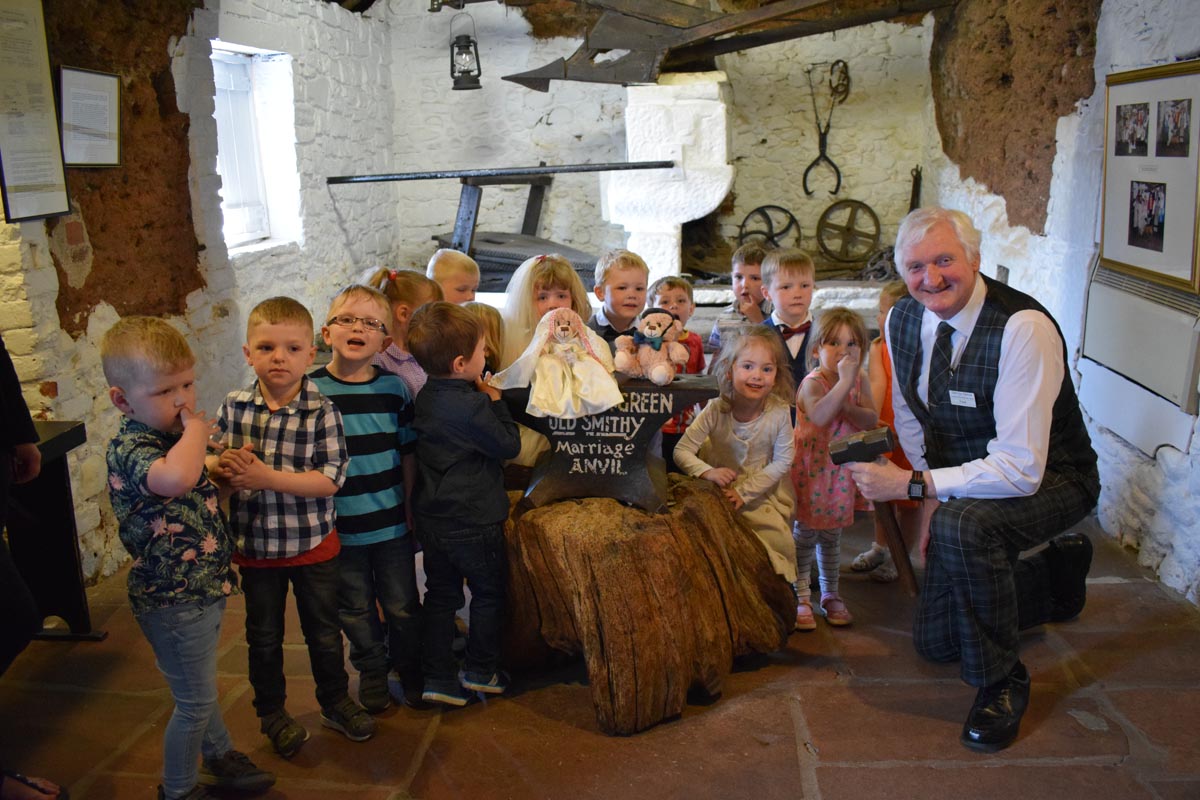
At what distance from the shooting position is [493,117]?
28.2 ft

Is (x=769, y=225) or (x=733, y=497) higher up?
(x=769, y=225)

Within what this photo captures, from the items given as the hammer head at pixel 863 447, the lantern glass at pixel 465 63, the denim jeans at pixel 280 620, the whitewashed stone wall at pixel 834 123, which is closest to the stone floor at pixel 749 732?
the denim jeans at pixel 280 620

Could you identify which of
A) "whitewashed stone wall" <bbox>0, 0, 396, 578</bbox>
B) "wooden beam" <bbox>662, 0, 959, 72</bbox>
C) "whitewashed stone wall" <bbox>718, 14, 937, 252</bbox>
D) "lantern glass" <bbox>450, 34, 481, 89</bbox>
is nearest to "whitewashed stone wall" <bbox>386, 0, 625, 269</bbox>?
"whitewashed stone wall" <bbox>0, 0, 396, 578</bbox>

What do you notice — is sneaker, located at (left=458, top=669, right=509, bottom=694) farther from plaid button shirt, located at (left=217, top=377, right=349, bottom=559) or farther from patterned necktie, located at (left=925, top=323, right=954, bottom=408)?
patterned necktie, located at (left=925, top=323, right=954, bottom=408)

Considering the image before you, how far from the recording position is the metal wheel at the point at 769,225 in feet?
28.0

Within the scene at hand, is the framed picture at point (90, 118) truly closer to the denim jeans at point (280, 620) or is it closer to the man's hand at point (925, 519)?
the denim jeans at point (280, 620)

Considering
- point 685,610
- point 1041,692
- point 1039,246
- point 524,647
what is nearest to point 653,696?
point 685,610

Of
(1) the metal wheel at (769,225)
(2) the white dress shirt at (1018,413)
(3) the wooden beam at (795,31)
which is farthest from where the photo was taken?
(1) the metal wheel at (769,225)

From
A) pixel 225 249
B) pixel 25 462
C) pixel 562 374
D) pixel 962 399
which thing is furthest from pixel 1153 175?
pixel 225 249

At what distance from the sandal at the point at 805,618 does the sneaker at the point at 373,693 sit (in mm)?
1473

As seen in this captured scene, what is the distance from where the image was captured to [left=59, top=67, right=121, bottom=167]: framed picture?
3.89 meters

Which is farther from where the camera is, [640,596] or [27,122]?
[27,122]

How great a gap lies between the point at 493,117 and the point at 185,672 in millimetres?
6879

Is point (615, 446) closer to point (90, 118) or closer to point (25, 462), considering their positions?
point (25, 462)
